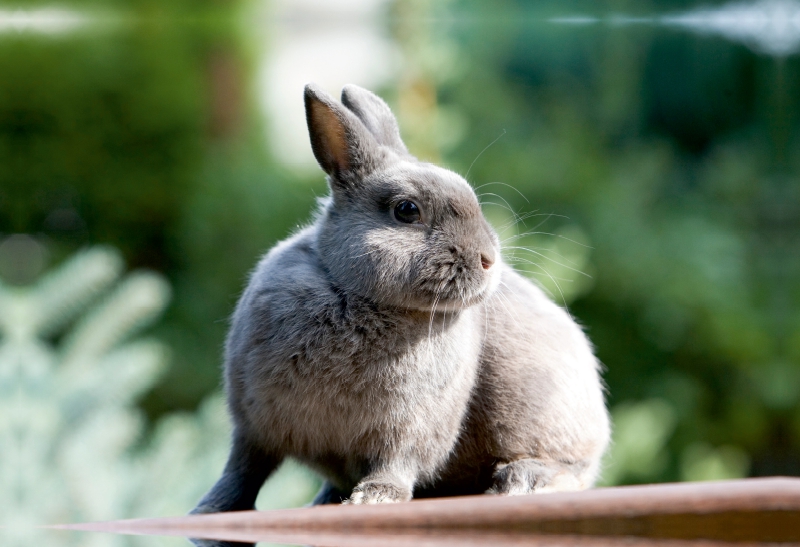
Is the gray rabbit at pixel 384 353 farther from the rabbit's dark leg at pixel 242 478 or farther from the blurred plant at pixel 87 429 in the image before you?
the blurred plant at pixel 87 429

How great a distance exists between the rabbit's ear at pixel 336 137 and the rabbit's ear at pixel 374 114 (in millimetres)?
93

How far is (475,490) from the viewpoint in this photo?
1667 millimetres

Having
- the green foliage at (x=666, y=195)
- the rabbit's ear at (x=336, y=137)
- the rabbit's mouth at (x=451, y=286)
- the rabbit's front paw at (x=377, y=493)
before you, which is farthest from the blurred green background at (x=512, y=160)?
the rabbit's front paw at (x=377, y=493)

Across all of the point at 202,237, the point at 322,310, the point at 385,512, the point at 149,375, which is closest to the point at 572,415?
the point at 322,310

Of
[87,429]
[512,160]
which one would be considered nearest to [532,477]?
[87,429]

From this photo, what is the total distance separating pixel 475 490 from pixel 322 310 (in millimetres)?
521

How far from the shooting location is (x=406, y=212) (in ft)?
4.94

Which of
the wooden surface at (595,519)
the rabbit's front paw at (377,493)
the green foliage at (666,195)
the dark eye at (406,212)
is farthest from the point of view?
the green foliage at (666,195)

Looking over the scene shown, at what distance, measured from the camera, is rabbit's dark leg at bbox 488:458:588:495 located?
1518mm

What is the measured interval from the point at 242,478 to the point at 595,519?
0.78 meters

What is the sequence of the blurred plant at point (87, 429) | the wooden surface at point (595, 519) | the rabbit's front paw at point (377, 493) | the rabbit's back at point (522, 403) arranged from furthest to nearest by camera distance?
the blurred plant at point (87, 429)
the rabbit's back at point (522, 403)
the rabbit's front paw at point (377, 493)
the wooden surface at point (595, 519)

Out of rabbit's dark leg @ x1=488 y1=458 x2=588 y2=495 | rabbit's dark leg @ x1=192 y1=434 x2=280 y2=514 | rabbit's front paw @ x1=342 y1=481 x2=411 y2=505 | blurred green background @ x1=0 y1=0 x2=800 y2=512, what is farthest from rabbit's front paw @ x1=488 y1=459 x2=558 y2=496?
blurred green background @ x1=0 y1=0 x2=800 y2=512

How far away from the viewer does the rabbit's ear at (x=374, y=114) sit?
1.64m

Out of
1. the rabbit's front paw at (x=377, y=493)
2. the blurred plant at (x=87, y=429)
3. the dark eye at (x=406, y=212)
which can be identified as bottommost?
the blurred plant at (x=87, y=429)
